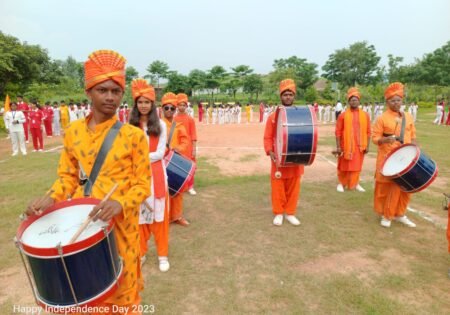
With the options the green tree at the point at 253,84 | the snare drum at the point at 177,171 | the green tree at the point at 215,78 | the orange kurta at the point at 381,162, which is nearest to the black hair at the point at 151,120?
the snare drum at the point at 177,171

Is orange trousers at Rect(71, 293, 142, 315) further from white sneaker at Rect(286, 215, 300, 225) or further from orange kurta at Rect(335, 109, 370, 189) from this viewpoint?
orange kurta at Rect(335, 109, 370, 189)

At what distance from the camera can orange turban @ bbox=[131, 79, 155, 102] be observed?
3.63 meters

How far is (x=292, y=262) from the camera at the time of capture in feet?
13.1

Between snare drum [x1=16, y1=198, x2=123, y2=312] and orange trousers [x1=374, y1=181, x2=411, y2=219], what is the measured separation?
4.42 meters

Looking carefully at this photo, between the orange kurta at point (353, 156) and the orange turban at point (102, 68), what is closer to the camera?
the orange turban at point (102, 68)

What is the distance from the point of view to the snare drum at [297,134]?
4.46 metres

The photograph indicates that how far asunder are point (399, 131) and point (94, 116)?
15.0 feet

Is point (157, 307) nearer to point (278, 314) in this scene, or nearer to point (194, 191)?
point (278, 314)

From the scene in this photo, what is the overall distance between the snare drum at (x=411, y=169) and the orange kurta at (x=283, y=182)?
1290 millimetres

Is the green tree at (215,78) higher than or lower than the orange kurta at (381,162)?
higher

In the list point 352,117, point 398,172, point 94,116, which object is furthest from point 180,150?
point 352,117

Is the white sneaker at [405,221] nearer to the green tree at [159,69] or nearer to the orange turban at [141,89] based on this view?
the orange turban at [141,89]

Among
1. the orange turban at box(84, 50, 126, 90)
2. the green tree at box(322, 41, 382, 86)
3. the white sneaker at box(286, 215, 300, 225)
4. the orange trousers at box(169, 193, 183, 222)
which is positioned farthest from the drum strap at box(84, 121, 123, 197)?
the green tree at box(322, 41, 382, 86)

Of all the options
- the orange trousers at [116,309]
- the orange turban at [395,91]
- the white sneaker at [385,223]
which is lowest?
the white sneaker at [385,223]
